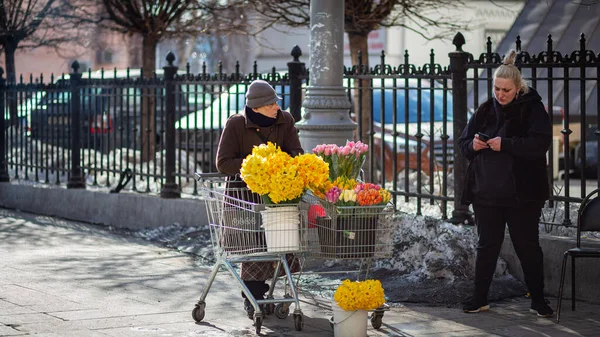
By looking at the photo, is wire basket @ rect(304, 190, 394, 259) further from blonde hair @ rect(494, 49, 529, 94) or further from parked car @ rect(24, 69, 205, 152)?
parked car @ rect(24, 69, 205, 152)

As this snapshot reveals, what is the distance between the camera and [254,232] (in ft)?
23.7

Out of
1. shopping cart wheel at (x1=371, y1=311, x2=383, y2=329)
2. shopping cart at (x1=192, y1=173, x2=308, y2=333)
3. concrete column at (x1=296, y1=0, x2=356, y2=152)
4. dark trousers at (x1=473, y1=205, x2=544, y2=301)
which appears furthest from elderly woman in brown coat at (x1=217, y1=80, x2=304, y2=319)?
concrete column at (x1=296, y1=0, x2=356, y2=152)

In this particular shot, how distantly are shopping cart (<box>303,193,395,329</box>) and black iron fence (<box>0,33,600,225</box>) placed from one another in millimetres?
2333

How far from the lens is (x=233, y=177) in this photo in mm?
7633

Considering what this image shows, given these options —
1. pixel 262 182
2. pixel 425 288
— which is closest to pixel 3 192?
pixel 425 288

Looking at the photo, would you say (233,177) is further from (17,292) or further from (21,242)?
(21,242)

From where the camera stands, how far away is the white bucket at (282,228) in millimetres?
6957

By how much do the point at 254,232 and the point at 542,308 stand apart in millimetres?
2151

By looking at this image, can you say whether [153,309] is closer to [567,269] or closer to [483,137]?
[483,137]

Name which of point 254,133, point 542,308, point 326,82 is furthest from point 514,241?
point 326,82

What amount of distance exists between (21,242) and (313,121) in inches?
152

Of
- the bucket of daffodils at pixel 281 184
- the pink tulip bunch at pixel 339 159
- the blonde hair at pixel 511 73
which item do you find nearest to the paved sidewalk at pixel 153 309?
the bucket of daffodils at pixel 281 184

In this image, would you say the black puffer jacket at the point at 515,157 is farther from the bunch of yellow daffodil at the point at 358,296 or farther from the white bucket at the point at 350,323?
the white bucket at the point at 350,323

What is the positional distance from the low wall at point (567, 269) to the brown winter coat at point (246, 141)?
7.39ft
